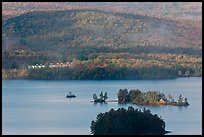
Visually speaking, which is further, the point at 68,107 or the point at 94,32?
the point at 94,32

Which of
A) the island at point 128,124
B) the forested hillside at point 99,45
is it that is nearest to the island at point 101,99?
the island at point 128,124

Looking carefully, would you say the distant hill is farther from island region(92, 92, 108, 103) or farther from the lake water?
island region(92, 92, 108, 103)

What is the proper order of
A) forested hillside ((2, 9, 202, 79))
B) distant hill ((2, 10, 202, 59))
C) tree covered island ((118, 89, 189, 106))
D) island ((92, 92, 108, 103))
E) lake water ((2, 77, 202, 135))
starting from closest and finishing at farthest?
1. lake water ((2, 77, 202, 135))
2. tree covered island ((118, 89, 189, 106))
3. island ((92, 92, 108, 103))
4. forested hillside ((2, 9, 202, 79))
5. distant hill ((2, 10, 202, 59))

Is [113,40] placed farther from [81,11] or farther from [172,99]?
[172,99]

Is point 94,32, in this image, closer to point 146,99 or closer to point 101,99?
point 101,99

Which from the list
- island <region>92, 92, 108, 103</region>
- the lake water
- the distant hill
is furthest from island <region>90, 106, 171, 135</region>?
the distant hill

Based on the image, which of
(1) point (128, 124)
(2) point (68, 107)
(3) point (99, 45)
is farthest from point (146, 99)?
(3) point (99, 45)

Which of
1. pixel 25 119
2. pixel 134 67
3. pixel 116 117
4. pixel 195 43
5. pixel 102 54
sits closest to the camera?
pixel 116 117

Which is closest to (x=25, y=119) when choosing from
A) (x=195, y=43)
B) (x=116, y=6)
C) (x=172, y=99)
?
(x=172, y=99)
